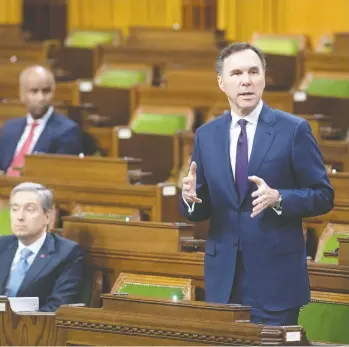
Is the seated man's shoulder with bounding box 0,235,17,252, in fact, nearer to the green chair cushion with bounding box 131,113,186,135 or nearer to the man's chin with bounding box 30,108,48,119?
the man's chin with bounding box 30,108,48,119

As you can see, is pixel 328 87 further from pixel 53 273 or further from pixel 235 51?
pixel 235 51

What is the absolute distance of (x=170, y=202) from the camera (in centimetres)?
223

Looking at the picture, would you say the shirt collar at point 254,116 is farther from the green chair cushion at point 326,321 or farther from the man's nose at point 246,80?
the green chair cushion at point 326,321

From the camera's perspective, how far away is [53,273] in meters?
1.81

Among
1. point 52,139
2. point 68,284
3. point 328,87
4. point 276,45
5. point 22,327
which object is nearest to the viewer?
point 22,327

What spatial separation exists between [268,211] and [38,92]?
4.42 feet

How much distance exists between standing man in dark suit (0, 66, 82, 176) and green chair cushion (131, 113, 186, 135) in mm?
350

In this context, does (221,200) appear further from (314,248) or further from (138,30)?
(138,30)

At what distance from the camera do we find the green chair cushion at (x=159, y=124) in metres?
2.92

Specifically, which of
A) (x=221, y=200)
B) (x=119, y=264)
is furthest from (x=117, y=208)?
(x=221, y=200)

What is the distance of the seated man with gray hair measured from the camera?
180 centimetres

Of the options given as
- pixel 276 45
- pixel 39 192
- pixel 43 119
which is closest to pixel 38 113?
pixel 43 119

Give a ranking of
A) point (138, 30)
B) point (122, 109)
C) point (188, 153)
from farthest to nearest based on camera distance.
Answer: point (138, 30) → point (122, 109) → point (188, 153)

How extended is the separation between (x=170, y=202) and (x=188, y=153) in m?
0.38
